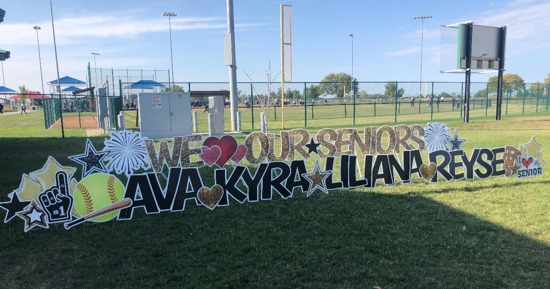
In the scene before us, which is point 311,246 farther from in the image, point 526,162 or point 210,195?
point 526,162

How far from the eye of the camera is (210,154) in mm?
5961

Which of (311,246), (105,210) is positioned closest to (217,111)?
(105,210)

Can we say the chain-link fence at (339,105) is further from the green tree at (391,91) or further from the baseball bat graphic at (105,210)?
the baseball bat graphic at (105,210)

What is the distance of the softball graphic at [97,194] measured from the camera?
5.07 metres

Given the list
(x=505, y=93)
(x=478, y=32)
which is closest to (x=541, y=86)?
(x=505, y=93)

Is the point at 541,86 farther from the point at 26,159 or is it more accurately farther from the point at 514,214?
the point at 26,159

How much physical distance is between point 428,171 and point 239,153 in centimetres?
337

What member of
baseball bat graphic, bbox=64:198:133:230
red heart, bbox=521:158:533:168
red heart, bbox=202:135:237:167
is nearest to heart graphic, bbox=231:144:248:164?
red heart, bbox=202:135:237:167

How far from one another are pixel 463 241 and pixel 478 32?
19.4m

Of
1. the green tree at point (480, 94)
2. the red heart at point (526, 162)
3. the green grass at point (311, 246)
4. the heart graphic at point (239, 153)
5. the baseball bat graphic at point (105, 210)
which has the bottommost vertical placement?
the green grass at point (311, 246)

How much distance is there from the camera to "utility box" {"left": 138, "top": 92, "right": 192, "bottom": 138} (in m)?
14.9

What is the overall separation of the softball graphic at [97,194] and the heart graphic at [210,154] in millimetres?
1228

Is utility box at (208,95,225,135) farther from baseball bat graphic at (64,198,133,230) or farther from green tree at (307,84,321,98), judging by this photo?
baseball bat graphic at (64,198,133,230)

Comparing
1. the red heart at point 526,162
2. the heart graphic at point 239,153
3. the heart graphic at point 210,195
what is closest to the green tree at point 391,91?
the red heart at point 526,162
